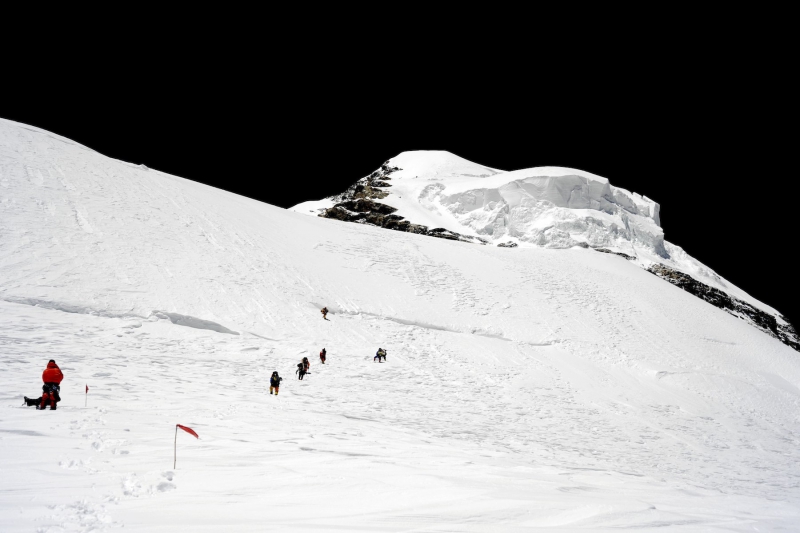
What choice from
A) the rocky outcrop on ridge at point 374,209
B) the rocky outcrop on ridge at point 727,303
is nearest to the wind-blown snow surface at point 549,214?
the rocky outcrop on ridge at point 374,209

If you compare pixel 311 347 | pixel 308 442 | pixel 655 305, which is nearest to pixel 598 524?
pixel 308 442

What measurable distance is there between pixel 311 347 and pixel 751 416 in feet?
80.6

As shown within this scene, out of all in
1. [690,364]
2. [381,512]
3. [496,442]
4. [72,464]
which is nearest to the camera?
[381,512]

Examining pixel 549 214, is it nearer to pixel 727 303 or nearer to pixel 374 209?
pixel 727 303

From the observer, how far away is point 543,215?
6900 centimetres

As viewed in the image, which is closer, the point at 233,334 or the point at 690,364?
the point at 233,334

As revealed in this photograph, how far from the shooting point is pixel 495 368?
23906 millimetres

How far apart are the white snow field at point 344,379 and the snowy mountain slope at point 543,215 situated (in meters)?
19.8

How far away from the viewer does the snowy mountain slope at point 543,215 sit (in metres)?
65.4

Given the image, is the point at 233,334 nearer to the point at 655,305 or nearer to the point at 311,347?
the point at 311,347

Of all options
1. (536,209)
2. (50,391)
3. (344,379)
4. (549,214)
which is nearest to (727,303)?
(549,214)

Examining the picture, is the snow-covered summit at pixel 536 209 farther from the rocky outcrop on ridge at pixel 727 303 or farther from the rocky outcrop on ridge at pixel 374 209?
the rocky outcrop on ridge at pixel 727 303

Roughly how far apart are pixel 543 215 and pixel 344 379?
57970 millimetres

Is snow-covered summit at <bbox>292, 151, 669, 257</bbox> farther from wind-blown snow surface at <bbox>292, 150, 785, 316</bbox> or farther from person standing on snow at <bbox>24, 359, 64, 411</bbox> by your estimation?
person standing on snow at <bbox>24, 359, 64, 411</bbox>
